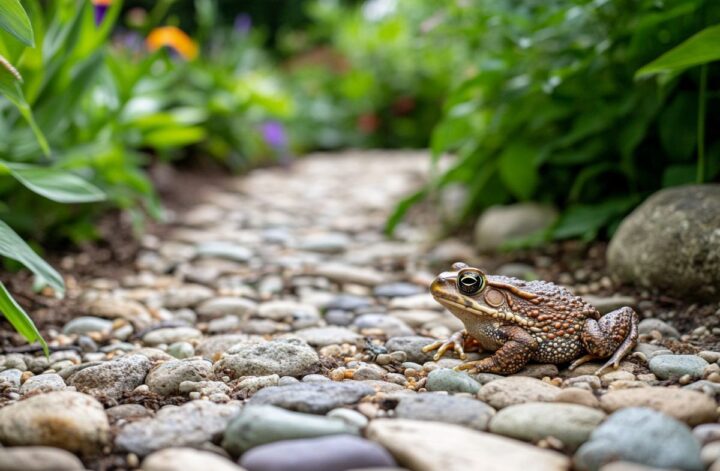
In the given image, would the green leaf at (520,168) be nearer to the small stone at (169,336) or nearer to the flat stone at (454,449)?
the small stone at (169,336)

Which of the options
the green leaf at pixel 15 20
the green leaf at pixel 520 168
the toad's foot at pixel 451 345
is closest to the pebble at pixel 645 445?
the toad's foot at pixel 451 345

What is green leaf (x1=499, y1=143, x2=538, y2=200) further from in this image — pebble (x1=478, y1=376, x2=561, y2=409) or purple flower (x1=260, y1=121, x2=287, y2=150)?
purple flower (x1=260, y1=121, x2=287, y2=150)

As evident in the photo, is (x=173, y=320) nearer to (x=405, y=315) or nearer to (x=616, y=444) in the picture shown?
(x=405, y=315)

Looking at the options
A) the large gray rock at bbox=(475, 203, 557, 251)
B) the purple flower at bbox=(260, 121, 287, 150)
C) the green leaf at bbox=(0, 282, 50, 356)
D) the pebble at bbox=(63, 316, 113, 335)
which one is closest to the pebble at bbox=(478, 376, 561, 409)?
the green leaf at bbox=(0, 282, 50, 356)

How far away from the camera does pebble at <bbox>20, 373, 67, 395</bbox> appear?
2.19 m

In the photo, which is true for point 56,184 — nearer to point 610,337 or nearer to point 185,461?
point 185,461

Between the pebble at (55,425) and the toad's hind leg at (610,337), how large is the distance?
149 cm

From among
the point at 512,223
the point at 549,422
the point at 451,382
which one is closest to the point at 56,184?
the point at 451,382

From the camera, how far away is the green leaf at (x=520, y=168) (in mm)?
3928

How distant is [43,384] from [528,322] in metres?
→ 1.55

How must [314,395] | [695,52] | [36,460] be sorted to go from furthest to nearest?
[695,52] < [314,395] < [36,460]

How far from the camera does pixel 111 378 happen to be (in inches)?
87.4

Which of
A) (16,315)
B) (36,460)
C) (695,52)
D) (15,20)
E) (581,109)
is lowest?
(36,460)

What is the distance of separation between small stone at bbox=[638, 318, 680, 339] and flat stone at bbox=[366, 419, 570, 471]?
3.38 ft
